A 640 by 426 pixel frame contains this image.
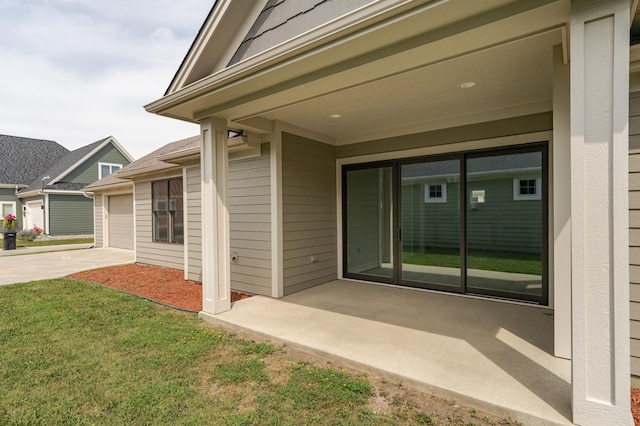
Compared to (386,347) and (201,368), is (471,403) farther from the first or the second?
(201,368)

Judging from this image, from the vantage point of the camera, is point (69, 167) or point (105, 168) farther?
point (105, 168)

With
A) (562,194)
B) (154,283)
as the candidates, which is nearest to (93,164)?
(154,283)

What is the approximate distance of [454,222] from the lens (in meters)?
5.16

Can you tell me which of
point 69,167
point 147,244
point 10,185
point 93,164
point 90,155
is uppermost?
point 90,155

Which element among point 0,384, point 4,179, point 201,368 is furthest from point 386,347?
point 4,179

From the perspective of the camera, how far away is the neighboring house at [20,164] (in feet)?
62.9

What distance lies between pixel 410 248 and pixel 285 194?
2.33m

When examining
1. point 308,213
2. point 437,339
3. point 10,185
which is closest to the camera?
point 437,339

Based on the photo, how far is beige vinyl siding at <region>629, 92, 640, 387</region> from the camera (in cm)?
251

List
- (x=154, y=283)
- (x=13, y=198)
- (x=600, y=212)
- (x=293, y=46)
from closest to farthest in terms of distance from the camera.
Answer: (x=600, y=212), (x=293, y=46), (x=154, y=283), (x=13, y=198)

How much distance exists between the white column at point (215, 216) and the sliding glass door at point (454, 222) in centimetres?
261

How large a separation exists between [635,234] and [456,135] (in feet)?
9.33

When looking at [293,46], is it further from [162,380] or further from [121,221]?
[121,221]

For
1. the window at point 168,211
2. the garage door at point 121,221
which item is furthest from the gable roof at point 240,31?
the garage door at point 121,221
